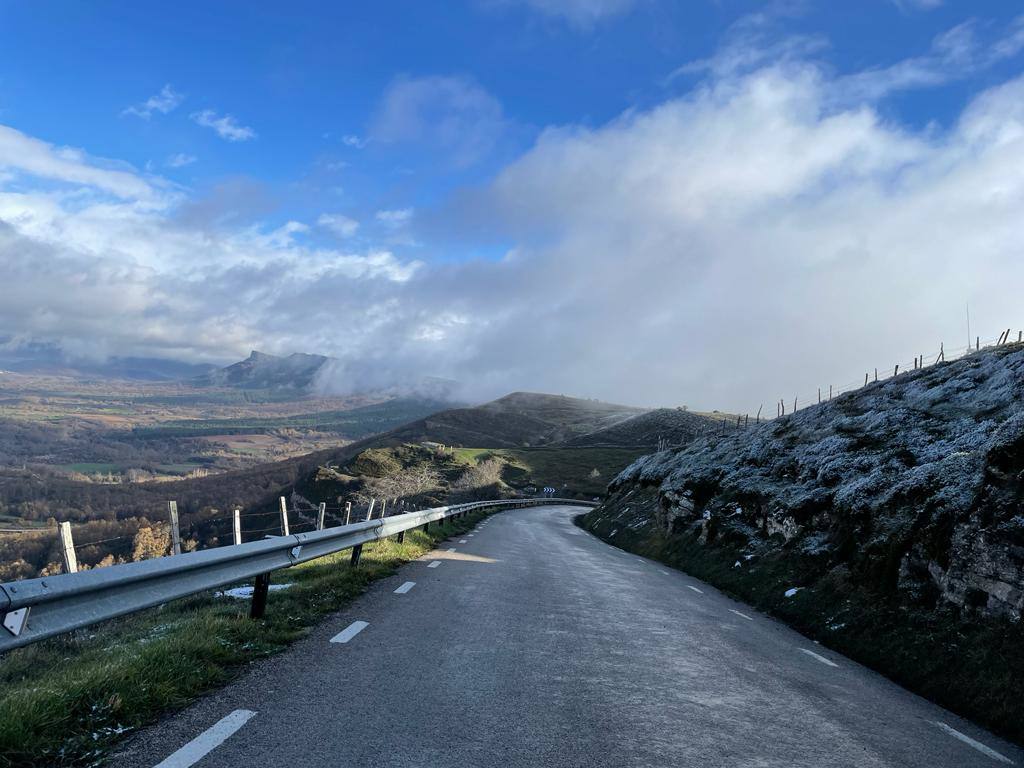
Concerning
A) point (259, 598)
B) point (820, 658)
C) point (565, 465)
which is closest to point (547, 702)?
point (259, 598)

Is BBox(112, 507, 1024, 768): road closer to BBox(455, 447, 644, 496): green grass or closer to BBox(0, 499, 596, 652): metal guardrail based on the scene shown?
BBox(0, 499, 596, 652): metal guardrail

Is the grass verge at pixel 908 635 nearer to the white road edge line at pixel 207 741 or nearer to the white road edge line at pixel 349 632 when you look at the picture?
the white road edge line at pixel 349 632

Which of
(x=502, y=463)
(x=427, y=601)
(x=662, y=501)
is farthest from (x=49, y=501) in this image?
(x=427, y=601)

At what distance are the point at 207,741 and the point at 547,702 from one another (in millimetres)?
2559

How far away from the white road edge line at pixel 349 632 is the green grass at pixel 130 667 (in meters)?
0.42

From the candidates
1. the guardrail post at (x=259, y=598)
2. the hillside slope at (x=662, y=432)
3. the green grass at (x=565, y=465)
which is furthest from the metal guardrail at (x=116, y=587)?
the hillside slope at (x=662, y=432)

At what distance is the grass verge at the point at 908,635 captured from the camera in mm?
6918

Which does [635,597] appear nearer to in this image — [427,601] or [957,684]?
[427,601]

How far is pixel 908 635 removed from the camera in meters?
9.09

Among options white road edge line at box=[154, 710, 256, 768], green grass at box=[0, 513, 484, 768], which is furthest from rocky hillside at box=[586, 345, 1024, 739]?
green grass at box=[0, 513, 484, 768]

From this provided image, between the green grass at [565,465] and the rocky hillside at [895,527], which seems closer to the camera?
the rocky hillside at [895,527]

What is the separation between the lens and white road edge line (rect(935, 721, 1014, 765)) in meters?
5.31

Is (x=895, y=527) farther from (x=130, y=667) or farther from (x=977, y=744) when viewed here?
(x=130, y=667)

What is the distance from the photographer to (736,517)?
19.4 meters
